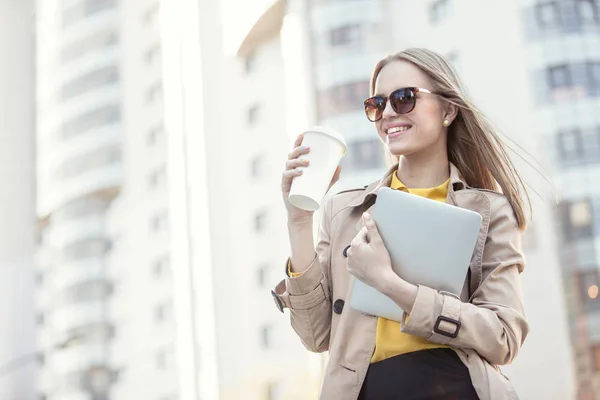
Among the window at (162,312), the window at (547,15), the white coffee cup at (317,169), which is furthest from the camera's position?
the window at (162,312)

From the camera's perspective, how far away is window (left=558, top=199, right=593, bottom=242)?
11.9 feet

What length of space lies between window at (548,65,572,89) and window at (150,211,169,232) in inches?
105

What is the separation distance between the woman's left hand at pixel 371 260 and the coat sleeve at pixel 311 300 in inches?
4.9

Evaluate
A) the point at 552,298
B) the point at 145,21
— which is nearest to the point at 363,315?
the point at 552,298

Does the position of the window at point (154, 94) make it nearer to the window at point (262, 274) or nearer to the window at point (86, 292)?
the window at point (262, 274)

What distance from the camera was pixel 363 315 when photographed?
37.5 inches

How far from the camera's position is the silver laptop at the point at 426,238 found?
34.1 inches

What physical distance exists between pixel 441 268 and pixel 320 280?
196 millimetres

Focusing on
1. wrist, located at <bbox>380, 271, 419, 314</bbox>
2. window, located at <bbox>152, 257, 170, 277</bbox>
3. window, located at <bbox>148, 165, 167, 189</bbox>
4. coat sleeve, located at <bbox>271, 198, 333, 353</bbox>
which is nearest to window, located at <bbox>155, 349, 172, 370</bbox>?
window, located at <bbox>152, 257, 170, 277</bbox>

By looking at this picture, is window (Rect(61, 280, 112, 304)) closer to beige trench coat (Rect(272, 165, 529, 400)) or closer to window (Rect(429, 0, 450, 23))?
window (Rect(429, 0, 450, 23))

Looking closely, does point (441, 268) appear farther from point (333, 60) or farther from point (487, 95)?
point (333, 60)

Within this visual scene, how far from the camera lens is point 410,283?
0.89 m

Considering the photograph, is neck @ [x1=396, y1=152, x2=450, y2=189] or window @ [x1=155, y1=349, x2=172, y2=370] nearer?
neck @ [x1=396, y1=152, x2=450, y2=189]


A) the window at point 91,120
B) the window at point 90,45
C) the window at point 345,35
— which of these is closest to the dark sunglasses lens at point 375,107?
the window at point 345,35
